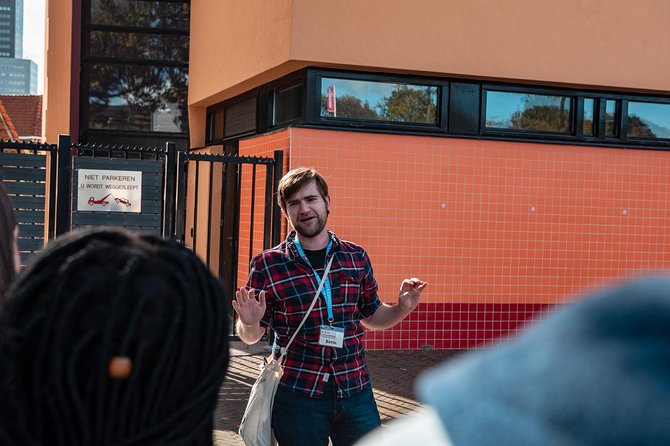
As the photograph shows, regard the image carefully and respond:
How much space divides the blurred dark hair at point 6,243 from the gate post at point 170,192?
562cm

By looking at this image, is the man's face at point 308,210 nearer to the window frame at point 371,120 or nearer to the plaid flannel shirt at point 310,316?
the plaid flannel shirt at point 310,316

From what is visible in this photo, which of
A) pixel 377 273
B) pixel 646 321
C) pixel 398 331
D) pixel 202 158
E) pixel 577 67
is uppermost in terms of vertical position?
pixel 577 67

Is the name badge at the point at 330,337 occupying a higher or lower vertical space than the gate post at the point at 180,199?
lower

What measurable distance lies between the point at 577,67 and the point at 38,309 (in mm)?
9092

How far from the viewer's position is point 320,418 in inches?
142

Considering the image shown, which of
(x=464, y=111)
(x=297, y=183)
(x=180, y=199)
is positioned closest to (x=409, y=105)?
(x=464, y=111)

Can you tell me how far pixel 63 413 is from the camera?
1.07 metres

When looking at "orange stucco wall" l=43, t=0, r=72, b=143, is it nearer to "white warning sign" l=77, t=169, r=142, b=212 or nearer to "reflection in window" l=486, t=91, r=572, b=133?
"white warning sign" l=77, t=169, r=142, b=212

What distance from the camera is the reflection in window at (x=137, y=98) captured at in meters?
13.3

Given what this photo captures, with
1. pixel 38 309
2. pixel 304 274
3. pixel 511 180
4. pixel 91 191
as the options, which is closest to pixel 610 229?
pixel 511 180

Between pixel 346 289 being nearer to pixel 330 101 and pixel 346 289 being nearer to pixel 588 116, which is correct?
pixel 330 101

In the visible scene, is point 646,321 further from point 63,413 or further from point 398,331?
point 398,331

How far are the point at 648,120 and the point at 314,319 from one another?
24.6 feet

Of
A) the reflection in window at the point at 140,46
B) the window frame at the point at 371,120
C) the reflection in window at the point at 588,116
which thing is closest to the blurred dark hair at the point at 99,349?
the window frame at the point at 371,120
